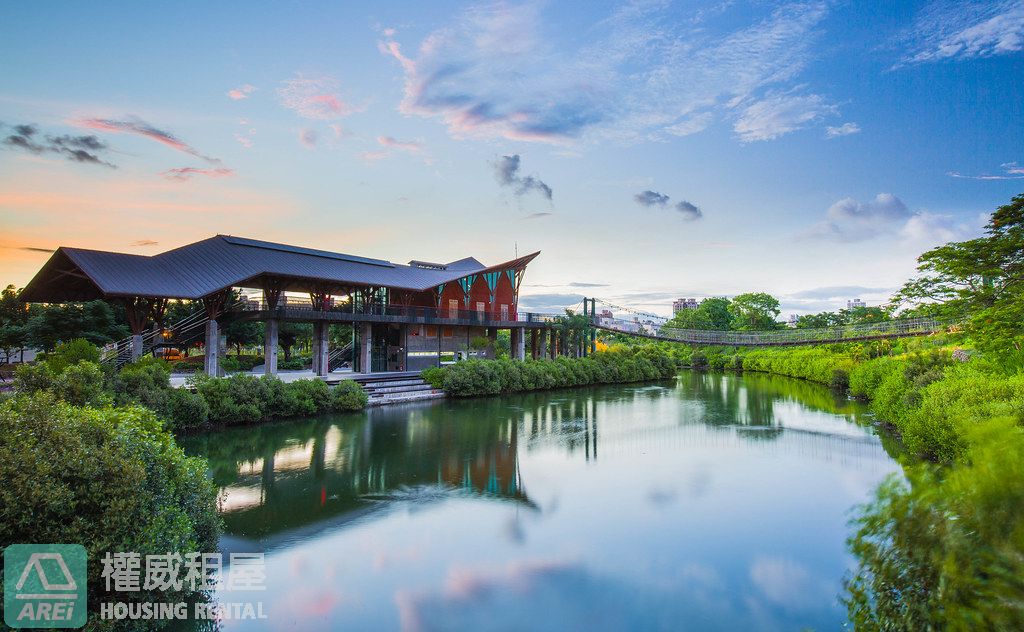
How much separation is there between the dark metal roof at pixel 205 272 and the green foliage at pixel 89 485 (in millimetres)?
12824

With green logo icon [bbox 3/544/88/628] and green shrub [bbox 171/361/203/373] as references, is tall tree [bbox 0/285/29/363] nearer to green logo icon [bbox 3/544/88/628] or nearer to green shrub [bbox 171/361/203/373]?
green shrub [bbox 171/361/203/373]

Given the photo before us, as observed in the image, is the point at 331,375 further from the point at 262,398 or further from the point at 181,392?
the point at 181,392

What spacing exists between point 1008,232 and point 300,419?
2025 centimetres

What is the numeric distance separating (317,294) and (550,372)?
1132 cm

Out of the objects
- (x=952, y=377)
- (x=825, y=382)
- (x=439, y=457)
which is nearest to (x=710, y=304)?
(x=825, y=382)

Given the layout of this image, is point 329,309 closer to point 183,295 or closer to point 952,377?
point 183,295

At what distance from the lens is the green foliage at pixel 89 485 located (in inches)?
153

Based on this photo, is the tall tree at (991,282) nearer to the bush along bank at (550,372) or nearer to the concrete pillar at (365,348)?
the bush along bank at (550,372)

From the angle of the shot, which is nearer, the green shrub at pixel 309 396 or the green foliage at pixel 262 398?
the green foliage at pixel 262 398

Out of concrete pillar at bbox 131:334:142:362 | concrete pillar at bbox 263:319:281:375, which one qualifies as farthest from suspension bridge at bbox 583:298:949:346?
concrete pillar at bbox 131:334:142:362

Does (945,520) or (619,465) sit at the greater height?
(945,520)

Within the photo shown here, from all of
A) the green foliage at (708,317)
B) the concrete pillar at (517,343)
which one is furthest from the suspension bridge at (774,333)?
the green foliage at (708,317)

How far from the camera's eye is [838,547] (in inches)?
281

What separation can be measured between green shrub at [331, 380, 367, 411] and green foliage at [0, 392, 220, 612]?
38.9 ft
